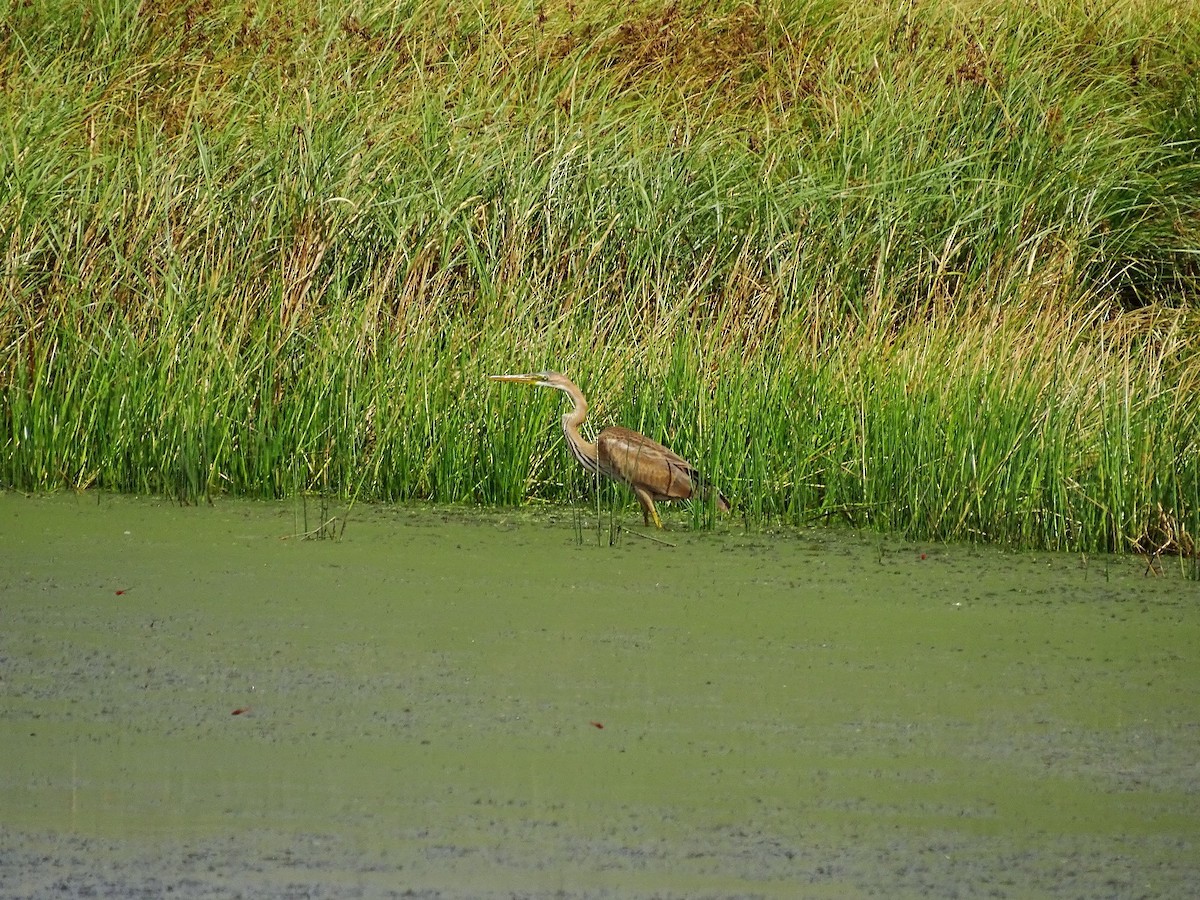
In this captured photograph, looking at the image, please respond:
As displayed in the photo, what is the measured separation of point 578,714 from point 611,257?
12.0 ft

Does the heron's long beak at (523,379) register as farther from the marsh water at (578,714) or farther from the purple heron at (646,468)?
the marsh water at (578,714)

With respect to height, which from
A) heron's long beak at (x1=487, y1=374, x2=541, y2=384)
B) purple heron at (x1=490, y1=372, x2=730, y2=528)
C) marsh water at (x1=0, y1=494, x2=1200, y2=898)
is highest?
heron's long beak at (x1=487, y1=374, x2=541, y2=384)

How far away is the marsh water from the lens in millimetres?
2691

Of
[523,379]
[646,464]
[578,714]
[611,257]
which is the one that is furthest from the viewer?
[611,257]

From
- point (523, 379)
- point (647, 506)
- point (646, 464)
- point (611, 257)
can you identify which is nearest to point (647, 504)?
point (647, 506)

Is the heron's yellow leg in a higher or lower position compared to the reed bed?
lower

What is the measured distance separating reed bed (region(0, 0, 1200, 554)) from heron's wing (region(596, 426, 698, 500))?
5.7 inches

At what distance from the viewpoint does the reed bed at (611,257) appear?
556cm

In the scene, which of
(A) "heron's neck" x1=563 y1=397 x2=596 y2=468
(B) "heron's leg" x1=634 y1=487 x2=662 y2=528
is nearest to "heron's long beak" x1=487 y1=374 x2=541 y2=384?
(A) "heron's neck" x1=563 y1=397 x2=596 y2=468

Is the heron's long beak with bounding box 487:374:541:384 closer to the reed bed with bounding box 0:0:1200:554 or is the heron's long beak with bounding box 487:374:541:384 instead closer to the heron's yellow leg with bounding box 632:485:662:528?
the reed bed with bounding box 0:0:1200:554

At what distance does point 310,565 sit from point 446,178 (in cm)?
272

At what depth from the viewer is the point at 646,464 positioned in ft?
17.6

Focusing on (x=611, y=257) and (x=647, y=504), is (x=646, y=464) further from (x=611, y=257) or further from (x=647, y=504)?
(x=611, y=257)

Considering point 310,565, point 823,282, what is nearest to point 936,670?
point 310,565
